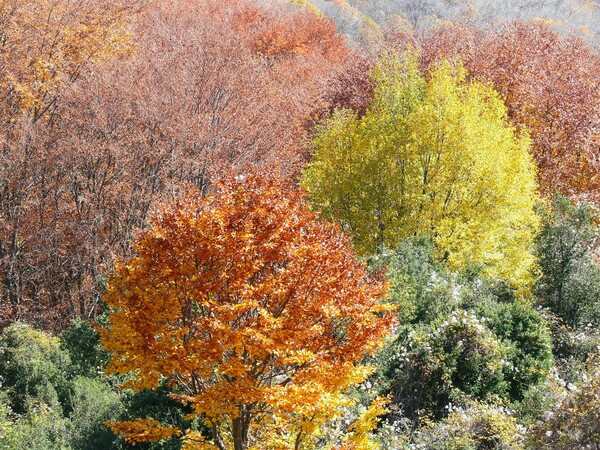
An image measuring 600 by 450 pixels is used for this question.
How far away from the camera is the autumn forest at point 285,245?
1324 centimetres

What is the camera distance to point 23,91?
1014 inches

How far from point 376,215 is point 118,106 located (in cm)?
1077

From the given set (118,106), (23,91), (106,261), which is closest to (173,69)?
(118,106)

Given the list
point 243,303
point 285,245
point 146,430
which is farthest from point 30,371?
point 285,245

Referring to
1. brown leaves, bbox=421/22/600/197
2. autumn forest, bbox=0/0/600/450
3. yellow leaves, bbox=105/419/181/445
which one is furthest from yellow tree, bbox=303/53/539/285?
yellow leaves, bbox=105/419/181/445

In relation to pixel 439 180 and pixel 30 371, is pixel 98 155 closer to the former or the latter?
pixel 30 371

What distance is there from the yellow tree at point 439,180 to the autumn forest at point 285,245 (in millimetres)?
94

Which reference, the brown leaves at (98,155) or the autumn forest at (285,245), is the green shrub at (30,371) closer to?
the autumn forest at (285,245)

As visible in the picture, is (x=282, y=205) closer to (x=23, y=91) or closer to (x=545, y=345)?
(x=545, y=345)

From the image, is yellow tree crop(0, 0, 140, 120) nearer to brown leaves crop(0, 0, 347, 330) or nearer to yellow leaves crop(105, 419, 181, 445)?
brown leaves crop(0, 0, 347, 330)

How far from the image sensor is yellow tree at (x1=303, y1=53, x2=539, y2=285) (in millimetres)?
24156

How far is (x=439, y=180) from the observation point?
25016 millimetres

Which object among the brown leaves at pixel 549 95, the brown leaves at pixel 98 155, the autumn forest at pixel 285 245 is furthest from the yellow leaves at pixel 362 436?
the brown leaves at pixel 549 95

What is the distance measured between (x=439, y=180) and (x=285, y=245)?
1309cm
